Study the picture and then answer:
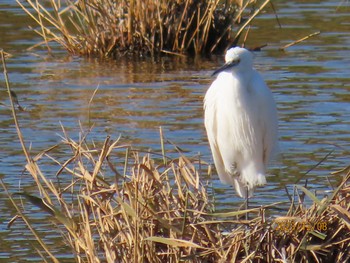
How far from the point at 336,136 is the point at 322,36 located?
5130 millimetres

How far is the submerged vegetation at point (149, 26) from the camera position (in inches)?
480

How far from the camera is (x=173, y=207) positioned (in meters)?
5.07

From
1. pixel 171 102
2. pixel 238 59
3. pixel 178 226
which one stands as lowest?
pixel 171 102

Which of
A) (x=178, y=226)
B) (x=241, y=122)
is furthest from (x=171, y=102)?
(x=178, y=226)

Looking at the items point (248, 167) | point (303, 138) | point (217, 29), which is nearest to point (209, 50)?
point (217, 29)

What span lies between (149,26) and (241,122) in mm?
6027

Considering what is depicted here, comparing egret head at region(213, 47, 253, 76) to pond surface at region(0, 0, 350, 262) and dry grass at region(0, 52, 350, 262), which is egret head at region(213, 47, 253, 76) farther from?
dry grass at region(0, 52, 350, 262)

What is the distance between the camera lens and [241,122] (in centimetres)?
641

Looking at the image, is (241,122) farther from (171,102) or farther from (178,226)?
(171,102)

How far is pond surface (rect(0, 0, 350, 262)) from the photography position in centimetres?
750

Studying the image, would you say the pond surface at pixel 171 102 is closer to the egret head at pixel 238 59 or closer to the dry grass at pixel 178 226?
the egret head at pixel 238 59

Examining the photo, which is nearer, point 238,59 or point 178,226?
point 178,226

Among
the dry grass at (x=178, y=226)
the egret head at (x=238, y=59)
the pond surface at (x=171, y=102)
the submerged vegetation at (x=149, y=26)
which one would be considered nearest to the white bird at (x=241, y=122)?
the egret head at (x=238, y=59)

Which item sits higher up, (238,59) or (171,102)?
(238,59)
